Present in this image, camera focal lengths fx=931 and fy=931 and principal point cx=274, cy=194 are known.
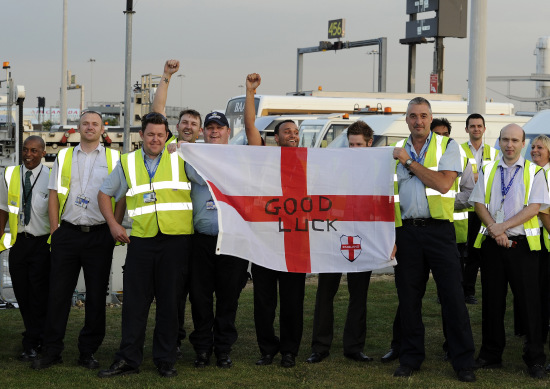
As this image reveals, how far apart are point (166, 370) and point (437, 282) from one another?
2.40m

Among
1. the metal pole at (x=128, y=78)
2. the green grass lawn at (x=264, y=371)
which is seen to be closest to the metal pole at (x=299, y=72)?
the metal pole at (x=128, y=78)

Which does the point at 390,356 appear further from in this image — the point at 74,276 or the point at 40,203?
the point at 40,203

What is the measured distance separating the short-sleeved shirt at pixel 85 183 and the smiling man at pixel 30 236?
427 mm

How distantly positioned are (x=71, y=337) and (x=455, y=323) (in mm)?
4046

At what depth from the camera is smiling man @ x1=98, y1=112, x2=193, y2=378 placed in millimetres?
7805

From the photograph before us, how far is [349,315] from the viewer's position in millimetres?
8609

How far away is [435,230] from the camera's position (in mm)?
7809

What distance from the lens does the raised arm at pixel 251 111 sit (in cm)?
845

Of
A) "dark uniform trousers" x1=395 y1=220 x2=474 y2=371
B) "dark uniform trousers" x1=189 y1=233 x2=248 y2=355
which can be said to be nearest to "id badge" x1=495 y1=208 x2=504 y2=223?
"dark uniform trousers" x1=395 y1=220 x2=474 y2=371

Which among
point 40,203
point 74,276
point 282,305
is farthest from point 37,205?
point 282,305

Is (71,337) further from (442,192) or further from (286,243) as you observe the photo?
(442,192)

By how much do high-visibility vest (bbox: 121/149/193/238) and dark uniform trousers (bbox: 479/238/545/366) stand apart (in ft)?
8.73

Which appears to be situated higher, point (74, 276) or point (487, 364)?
point (74, 276)

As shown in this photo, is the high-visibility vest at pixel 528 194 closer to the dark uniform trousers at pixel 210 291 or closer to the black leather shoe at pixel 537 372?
the black leather shoe at pixel 537 372
